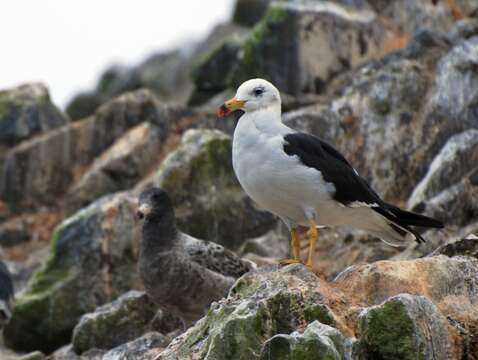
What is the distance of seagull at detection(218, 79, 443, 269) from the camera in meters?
9.20

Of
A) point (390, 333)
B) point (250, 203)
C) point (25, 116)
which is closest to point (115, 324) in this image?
point (250, 203)

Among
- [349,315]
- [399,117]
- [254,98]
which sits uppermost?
[254,98]

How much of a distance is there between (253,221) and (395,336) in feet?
29.4

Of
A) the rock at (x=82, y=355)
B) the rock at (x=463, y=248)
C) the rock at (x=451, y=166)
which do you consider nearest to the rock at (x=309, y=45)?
the rock at (x=451, y=166)

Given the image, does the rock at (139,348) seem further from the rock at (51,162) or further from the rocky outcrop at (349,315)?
the rock at (51,162)

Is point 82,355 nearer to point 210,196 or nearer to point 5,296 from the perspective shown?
point 5,296

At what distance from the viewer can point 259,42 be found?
66.7 feet

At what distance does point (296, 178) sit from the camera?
922 cm

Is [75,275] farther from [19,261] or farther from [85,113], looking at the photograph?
[85,113]

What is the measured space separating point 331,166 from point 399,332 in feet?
9.93

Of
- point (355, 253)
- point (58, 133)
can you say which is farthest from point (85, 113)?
point (355, 253)

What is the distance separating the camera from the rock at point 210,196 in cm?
1545

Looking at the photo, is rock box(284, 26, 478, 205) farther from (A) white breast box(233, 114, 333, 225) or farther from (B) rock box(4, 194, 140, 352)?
(A) white breast box(233, 114, 333, 225)

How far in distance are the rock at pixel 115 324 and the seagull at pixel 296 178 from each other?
3.22m
